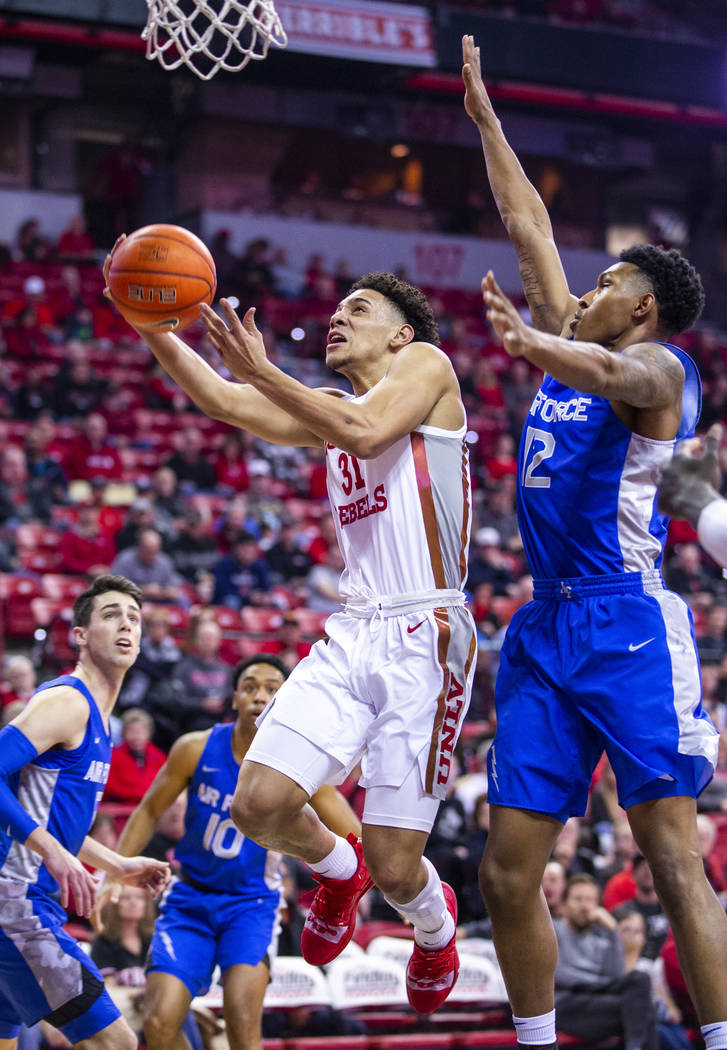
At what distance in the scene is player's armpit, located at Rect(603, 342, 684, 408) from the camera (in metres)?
3.62

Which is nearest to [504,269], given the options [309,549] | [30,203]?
[30,203]

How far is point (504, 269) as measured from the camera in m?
Answer: 21.7

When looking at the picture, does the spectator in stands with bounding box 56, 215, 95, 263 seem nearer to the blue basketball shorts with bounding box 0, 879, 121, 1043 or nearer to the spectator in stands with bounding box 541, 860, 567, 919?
the spectator in stands with bounding box 541, 860, 567, 919

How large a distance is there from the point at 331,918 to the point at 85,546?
275 inches

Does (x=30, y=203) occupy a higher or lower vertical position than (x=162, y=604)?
higher

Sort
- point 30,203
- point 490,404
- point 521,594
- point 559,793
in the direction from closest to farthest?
point 559,793 < point 521,594 < point 490,404 < point 30,203

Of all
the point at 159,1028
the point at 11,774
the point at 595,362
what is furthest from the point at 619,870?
the point at 595,362

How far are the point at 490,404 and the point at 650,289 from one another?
12.7 metres

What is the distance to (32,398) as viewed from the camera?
13.5 m

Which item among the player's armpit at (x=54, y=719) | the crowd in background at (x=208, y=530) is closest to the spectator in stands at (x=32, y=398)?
the crowd in background at (x=208, y=530)

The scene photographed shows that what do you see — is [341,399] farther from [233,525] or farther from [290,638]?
[233,525]

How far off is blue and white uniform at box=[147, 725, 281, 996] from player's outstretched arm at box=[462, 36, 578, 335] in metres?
2.49

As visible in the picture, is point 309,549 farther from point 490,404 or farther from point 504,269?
point 504,269

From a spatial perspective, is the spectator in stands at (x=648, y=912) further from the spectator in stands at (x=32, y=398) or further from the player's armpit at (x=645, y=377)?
the spectator in stands at (x=32, y=398)
